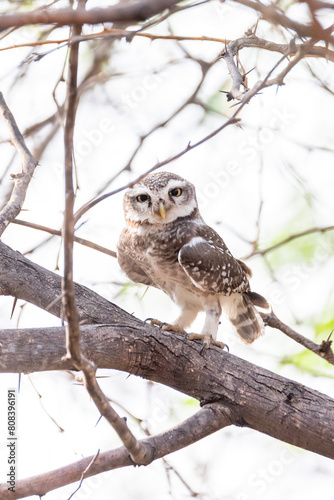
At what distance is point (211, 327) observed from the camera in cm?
365

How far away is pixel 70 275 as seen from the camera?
1.48 meters

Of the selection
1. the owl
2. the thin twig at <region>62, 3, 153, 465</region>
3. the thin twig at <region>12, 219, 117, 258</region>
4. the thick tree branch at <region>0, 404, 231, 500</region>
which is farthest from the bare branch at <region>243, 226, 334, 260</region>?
the thin twig at <region>62, 3, 153, 465</region>

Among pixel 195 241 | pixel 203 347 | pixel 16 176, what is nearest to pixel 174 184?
pixel 195 241

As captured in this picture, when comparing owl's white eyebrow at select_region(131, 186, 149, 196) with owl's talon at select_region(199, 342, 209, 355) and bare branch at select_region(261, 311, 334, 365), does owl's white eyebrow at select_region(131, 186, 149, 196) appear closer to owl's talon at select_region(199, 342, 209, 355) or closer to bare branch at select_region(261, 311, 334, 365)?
bare branch at select_region(261, 311, 334, 365)

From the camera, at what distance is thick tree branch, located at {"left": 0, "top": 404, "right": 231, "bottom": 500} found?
215 centimetres

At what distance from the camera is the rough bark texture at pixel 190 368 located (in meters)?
2.52

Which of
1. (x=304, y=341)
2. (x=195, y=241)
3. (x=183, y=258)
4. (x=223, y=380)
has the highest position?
(x=195, y=241)

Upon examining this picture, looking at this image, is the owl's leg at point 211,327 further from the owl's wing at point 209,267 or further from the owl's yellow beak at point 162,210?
the owl's yellow beak at point 162,210

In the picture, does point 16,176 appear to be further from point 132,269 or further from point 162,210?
point 132,269

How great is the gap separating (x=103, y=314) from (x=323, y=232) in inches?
66.2

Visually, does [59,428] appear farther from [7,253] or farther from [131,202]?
[131,202]

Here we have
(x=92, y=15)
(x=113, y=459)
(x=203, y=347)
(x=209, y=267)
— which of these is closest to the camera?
(x=92, y=15)

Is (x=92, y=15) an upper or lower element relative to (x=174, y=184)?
lower

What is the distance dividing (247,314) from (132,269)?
2.70 feet
